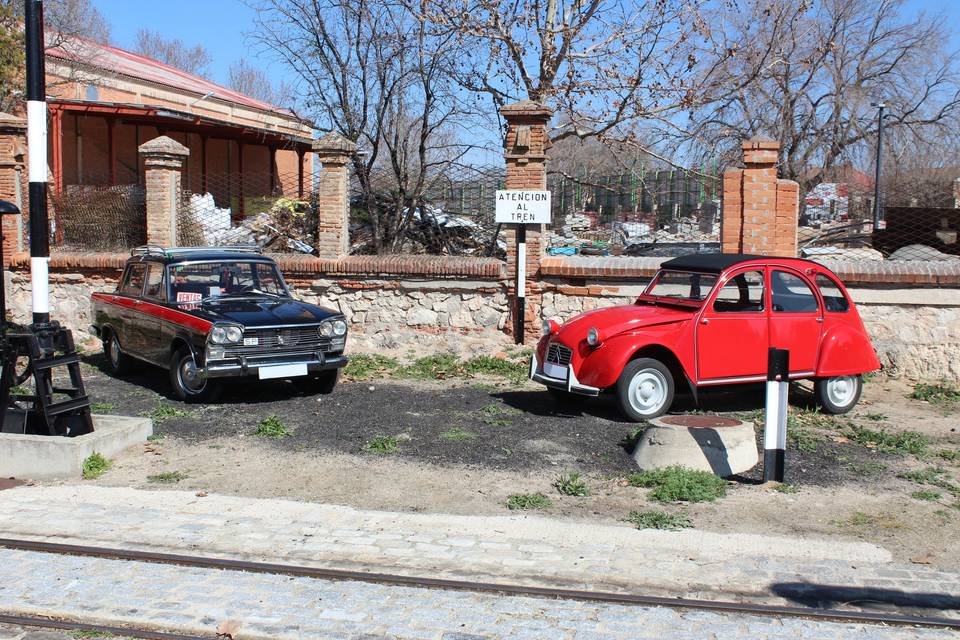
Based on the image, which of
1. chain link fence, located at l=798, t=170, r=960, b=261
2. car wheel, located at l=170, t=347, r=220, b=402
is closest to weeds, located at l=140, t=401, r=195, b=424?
car wheel, located at l=170, t=347, r=220, b=402

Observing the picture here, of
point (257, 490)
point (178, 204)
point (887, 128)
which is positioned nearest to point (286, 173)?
point (178, 204)

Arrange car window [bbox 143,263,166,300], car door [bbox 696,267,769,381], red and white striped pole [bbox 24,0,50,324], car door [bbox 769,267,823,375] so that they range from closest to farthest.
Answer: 1. red and white striped pole [bbox 24,0,50,324]
2. car door [bbox 696,267,769,381]
3. car door [bbox 769,267,823,375]
4. car window [bbox 143,263,166,300]

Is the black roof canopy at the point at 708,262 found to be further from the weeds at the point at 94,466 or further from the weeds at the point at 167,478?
the weeds at the point at 94,466

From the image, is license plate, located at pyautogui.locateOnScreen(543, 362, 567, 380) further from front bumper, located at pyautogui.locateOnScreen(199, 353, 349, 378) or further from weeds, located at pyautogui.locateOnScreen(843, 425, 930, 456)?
weeds, located at pyautogui.locateOnScreen(843, 425, 930, 456)

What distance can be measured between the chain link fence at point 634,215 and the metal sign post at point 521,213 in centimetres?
118

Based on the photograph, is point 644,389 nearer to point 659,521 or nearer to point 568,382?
point 568,382

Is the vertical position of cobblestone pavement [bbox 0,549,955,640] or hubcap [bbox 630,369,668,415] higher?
hubcap [bbox 630,369,668,415]

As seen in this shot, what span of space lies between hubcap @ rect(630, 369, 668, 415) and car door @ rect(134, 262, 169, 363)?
5.52 meters

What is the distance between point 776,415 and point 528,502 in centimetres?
208

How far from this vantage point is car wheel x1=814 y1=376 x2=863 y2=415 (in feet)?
33.3

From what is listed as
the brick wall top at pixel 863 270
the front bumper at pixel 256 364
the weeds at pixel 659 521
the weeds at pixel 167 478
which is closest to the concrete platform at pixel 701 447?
the weeds at pixel 659 521

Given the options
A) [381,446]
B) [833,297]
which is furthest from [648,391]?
[381,446]

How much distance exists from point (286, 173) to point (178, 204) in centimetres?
Answer: 1652

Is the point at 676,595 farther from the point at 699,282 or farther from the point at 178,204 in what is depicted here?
the point at 178,204
